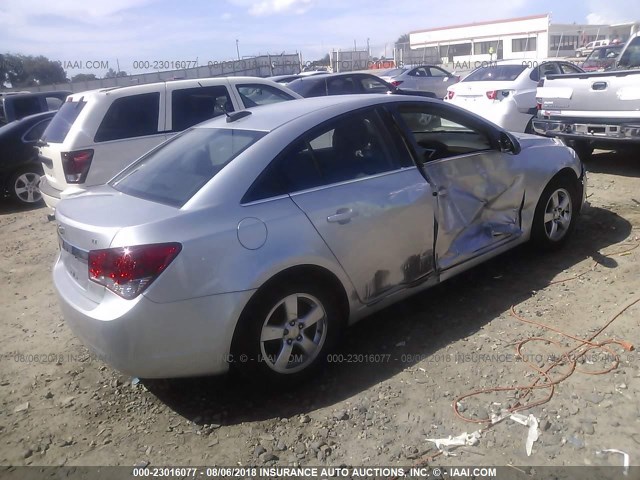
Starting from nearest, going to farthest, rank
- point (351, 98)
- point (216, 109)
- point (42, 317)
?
point (351, 98) < point (42, 317) < point (216, 109)

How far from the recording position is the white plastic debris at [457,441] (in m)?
2.79

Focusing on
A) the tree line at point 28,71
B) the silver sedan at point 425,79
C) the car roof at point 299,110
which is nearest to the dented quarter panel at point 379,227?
the car roof at point 299,110

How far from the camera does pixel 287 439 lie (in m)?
2.96

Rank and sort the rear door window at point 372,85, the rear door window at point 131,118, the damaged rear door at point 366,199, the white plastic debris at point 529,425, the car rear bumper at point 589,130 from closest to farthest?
the white plastic debris at point 529,425 < the damaged rear door at point 366,199 < the rear door window at point 131,118 < the car rear bumper at point 589,130 < the rear door window at point 372,85

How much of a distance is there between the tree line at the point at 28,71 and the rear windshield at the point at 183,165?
19.9 m

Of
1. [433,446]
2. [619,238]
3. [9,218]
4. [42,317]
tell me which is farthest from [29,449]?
[9,218]

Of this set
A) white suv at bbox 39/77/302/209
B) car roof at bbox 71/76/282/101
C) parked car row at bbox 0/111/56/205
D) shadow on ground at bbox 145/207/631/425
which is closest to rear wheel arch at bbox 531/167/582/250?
shadow on ground at bbox 145/207/631/425

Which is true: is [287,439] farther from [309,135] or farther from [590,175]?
[590,175]

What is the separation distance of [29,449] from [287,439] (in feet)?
4.68

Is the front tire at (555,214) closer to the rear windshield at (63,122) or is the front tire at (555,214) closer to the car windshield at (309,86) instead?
the rear windshield at (63,122)

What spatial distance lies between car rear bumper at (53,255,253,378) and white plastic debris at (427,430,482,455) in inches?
46.9

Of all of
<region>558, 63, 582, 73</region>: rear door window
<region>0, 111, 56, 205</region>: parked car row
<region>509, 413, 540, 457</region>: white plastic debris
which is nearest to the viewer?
<region>509, 413, 540, 457</region>: white plastic debris

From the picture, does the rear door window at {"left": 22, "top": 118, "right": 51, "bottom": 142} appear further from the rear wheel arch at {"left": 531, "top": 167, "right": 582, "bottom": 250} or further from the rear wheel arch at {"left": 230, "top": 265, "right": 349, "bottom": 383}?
the rear wheel arch at {"left": 531, "top": 167, "right": 582, "bottom": 250}

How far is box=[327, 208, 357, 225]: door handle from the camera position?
3.36 metres
